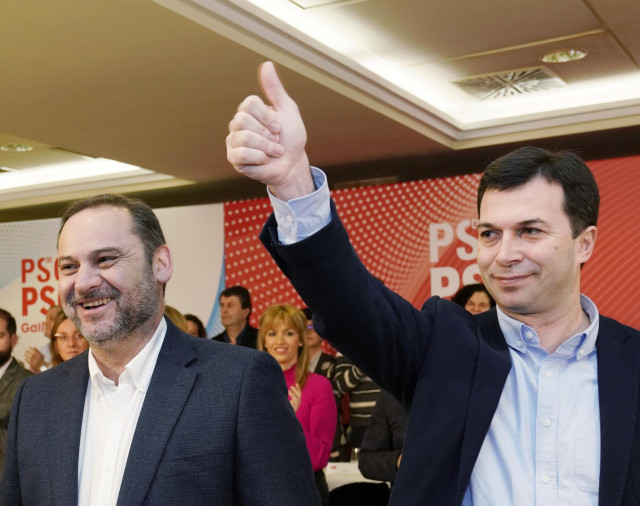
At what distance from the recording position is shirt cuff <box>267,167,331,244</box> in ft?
3.98

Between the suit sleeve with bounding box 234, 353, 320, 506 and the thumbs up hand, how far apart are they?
2.49 feet

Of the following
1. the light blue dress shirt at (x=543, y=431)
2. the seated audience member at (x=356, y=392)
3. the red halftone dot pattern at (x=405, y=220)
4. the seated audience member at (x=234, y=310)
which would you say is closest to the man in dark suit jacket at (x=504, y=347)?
the light blue dress shirt at (x=543, y=431)

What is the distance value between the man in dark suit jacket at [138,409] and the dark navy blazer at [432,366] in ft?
1.55

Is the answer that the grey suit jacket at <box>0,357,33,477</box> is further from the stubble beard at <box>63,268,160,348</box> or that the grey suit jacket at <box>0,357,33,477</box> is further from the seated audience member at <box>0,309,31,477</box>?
the stubble beard at <box>63,268,160,348</box>

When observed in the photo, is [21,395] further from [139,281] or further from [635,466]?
[635,466]

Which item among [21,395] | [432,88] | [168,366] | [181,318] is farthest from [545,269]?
[432,88]

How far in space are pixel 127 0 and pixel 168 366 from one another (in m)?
2.81

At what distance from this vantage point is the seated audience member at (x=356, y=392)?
5.11 m

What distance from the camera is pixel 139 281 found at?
6.22ft

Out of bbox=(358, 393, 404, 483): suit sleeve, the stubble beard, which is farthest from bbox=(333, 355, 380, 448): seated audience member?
the stubble beard

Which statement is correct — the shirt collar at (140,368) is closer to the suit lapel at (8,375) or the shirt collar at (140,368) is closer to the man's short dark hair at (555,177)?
the man's short dark hair at (555,177)

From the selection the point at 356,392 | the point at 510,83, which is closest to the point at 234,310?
the point at 356,392

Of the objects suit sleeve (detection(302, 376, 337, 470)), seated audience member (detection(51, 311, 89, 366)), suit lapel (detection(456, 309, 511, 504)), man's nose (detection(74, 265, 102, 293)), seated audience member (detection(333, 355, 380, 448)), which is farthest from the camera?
seated audience member (detection(333, 355, 380, 448))

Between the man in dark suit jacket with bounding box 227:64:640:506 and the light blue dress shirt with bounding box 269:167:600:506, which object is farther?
the light blue dress shirt with bounding box 269:167:600:506
